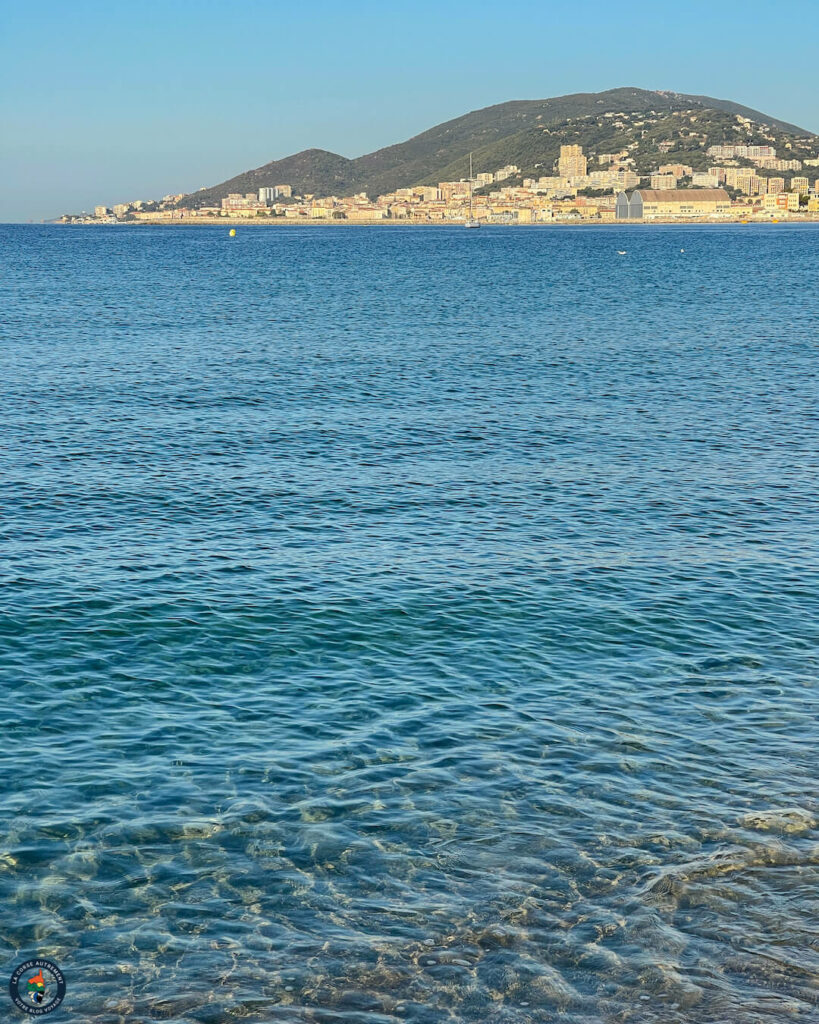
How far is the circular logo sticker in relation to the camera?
16625 millimetres

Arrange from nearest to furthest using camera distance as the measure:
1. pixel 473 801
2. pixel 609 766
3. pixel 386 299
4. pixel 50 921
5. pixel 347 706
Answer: pixel 50 921, pixel 473 801, pixel 609 766, pixel 347 706, pixel 386 299

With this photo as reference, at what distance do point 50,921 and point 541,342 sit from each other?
265ft

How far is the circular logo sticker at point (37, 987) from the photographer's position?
1662 cm

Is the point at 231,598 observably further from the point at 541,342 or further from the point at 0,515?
the point at 541,342

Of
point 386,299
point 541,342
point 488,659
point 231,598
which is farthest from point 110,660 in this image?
point 386,299

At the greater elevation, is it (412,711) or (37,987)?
(37,987)

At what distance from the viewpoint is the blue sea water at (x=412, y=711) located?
58.3ft

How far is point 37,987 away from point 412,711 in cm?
1196

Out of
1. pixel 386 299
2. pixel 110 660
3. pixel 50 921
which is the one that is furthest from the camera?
pixel 386 299

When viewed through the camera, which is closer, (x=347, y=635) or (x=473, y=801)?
(x=473, y=801)

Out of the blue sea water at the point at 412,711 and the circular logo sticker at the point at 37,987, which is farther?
the blue sea water at the point at 412,711

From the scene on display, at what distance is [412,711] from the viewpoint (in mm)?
27141

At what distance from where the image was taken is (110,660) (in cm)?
3006

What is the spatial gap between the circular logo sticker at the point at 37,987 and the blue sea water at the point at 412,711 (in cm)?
28
